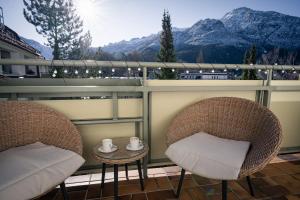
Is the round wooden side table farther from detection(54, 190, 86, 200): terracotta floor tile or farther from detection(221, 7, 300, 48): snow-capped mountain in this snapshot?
detection(221, 7, 300, 48): snow-capped mountain

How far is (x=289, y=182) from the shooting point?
1671mm

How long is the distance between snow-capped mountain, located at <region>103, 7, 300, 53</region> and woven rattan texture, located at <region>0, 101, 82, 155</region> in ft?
120

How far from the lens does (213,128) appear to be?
162cm

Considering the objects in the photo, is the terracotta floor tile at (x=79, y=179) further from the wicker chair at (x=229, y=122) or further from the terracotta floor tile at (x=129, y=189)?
the wicker chair at (x=229, y=122)

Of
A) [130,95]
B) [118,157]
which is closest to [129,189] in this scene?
[118,157]

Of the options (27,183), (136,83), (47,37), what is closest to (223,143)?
(136,83)

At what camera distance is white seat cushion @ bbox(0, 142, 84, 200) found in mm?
885

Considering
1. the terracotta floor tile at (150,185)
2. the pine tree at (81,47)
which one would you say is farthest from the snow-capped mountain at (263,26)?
the terracotta floor tile at (150,185)

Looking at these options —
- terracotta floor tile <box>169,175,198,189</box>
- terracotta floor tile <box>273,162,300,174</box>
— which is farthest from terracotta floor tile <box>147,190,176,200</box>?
terracotta floor tile <box>273,162,300,174</box>

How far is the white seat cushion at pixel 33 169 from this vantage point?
88 cm

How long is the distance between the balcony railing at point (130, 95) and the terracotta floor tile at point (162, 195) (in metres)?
0.31

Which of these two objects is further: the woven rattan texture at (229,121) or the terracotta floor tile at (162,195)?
the terracotta floor tile at (162,195)

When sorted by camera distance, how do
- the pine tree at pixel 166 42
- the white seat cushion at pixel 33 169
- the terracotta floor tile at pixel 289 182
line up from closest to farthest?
the white seat cushion at pixel 33 169 < the terracotta floor tile at pixel 289 182 < the pine tree at pixel 166 42

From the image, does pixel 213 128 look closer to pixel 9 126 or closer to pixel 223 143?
pixel 223 143
